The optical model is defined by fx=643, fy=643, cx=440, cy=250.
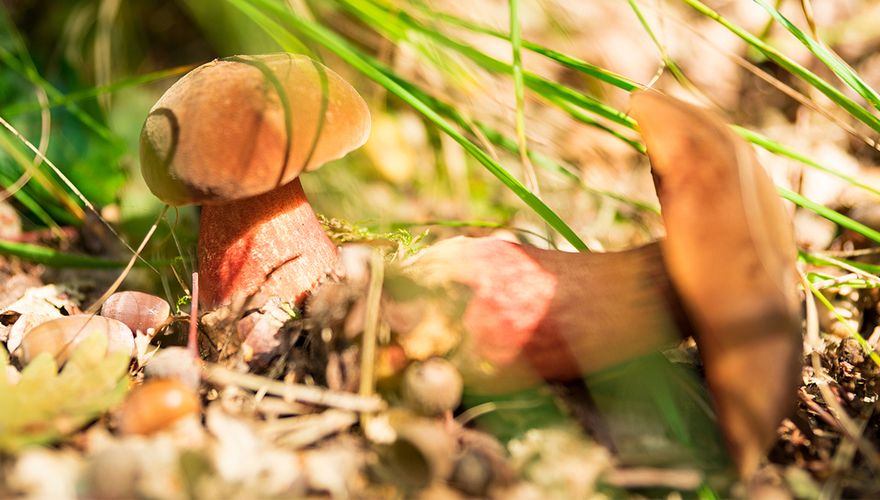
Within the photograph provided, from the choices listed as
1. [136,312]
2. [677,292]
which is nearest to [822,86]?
[677,292]

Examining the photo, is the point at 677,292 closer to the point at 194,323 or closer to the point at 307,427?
the point at 307,427

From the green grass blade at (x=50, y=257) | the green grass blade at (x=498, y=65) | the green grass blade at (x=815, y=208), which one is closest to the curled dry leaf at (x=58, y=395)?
the green grass blade at (x=50, y=257)

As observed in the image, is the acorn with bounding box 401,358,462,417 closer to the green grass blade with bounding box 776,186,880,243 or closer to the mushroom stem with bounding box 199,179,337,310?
the mushroom stem with bounding box 199,179,337,310

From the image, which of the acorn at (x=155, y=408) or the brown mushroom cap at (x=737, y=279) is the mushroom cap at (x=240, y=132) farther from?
the brown mushroom cap at (x=737, y=279)

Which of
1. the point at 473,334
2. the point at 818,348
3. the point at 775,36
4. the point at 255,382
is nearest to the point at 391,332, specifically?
the point at 473,334

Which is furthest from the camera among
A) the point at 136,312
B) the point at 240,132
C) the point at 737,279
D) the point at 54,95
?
the point at 54,95

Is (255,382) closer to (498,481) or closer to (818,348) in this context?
(498,481)

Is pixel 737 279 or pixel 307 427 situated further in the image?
pixel 307 427

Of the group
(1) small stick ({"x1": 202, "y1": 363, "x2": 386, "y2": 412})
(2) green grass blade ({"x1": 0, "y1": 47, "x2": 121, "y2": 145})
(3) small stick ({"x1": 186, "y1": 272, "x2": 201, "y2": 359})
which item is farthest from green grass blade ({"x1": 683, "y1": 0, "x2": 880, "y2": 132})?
(2) green grass blade ({"x1": 0, "y1": 47, "x2": 121, "y2": 145})
